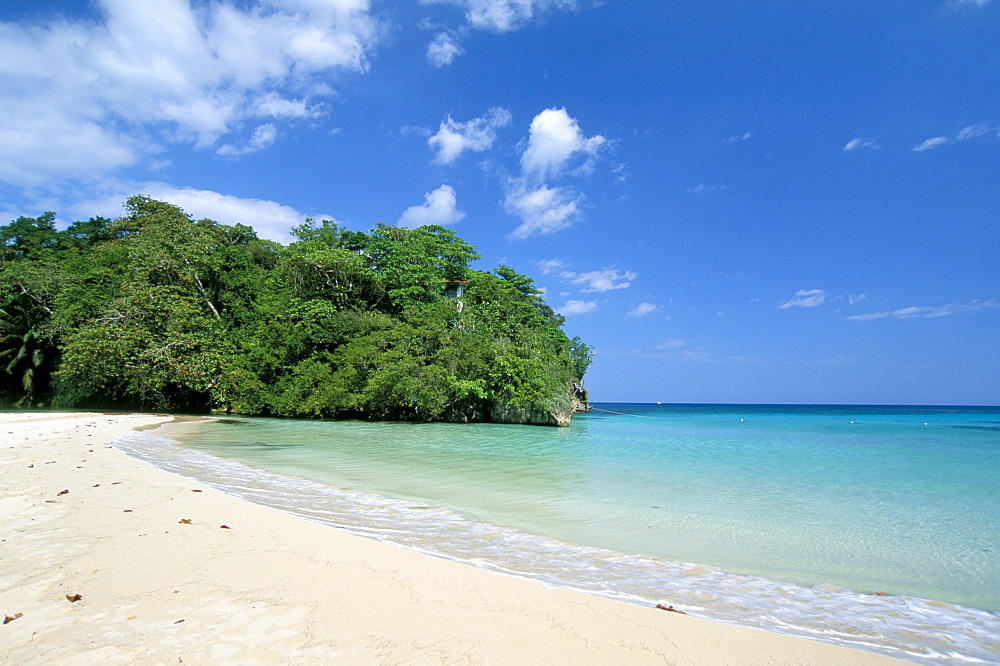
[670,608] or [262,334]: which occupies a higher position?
[262,334]

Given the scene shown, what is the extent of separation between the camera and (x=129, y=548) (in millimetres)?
3715

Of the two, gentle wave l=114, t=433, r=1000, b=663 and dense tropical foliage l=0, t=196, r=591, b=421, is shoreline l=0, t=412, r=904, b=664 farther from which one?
dense tropical foliage l=0, t=196, r=591, b=421

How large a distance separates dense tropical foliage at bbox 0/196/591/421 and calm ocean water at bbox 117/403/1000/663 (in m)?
10.7

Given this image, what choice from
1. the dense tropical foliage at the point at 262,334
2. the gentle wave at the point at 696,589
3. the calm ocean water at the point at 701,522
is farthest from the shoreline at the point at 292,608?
the dense tropical foliage at the point at 262,334

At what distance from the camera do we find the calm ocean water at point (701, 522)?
3.48 meters

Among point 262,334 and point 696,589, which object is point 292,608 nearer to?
point 696,589

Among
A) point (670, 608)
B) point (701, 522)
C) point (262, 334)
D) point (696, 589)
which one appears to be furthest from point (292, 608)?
point (262, 334)

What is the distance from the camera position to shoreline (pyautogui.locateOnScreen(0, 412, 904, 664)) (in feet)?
7.70

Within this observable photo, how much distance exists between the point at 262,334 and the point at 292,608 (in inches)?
967

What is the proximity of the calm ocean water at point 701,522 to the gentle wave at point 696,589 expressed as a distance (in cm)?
2

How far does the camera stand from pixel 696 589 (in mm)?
3703

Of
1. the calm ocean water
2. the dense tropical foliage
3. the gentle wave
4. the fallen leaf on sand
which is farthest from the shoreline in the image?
the dense tropical foliage

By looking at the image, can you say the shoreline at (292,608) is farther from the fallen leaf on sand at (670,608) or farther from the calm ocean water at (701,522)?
the calm ocean water at (701,522)

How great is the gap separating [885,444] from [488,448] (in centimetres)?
1593
